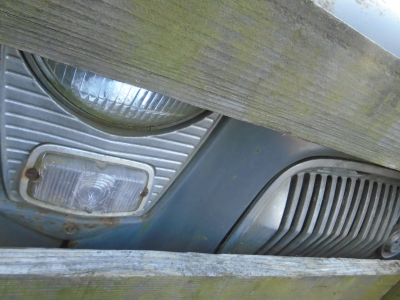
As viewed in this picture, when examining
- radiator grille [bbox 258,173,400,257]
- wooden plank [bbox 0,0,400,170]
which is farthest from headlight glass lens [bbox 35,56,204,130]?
radiator grille [bbox 258,173,400,257]

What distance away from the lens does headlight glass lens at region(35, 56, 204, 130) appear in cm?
72

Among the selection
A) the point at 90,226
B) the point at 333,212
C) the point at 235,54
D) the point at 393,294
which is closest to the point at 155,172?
the point at 90,226

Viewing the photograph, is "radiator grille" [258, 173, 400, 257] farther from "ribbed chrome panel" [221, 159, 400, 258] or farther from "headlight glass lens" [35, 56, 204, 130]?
A: "headlight glass lens" [35, 56, 204, 130]

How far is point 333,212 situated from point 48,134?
1099 millimetres

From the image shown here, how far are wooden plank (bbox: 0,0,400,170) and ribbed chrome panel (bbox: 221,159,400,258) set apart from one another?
1.92 ft

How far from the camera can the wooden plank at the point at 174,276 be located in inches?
27.6

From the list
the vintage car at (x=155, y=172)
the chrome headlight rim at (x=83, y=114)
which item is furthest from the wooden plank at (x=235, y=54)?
the chrome headlight rim at (x=83, y=114)

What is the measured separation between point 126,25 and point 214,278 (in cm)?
71

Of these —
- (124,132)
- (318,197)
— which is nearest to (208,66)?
(124,132)

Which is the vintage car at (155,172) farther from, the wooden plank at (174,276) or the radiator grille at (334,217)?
the wooden plank at (174,276)

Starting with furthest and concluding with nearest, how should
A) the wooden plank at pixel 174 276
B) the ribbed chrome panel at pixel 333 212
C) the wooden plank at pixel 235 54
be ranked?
the ribbed chrome panel at pixel 333 212
the wooden plank at pixel 174 276
the wooden plank at pixel 235 54

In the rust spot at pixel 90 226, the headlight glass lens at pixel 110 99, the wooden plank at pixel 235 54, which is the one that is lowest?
the rust spot at pixel 90 226

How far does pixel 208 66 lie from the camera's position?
1.57 feet

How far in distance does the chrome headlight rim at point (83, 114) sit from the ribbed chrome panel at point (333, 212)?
438 millimetres
